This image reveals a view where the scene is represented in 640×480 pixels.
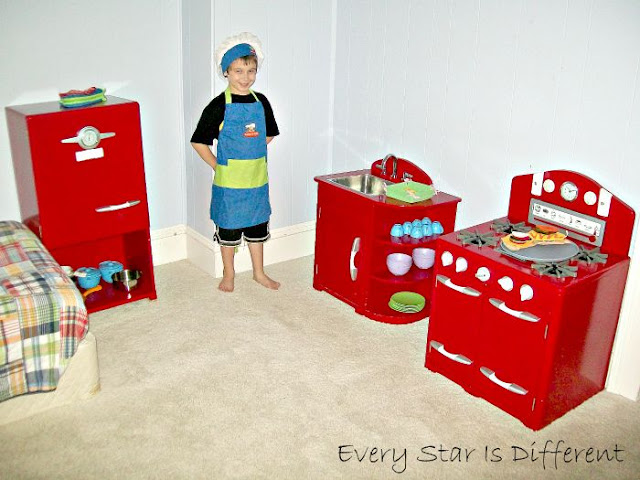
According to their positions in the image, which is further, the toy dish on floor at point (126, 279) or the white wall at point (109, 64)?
the toy dish on floor at point (126, 279)

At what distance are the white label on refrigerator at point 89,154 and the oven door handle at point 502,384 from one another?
224 cm

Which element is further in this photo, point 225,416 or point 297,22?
point 297,22

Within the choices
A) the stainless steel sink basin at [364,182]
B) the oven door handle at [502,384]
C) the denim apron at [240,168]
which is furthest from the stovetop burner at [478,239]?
the denim apron at [240,168]

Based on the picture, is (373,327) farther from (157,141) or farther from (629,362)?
(157,141)

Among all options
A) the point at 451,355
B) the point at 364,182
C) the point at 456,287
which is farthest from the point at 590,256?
the point at 364,182

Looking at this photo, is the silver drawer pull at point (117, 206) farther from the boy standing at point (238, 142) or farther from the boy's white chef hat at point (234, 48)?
the boy's white chef hat at point (234, 48)

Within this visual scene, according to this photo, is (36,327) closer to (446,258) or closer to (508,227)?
(446,258)

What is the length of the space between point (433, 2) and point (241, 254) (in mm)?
1972

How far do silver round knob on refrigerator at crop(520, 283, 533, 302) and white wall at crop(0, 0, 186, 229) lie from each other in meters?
2.50

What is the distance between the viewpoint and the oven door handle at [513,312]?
9.12 ft

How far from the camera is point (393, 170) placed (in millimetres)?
4027

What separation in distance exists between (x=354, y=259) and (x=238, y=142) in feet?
3.16

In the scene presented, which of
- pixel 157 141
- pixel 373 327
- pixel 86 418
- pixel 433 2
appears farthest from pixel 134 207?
pixel 433 2

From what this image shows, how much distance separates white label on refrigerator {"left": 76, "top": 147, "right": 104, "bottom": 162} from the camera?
3451 millimetres
